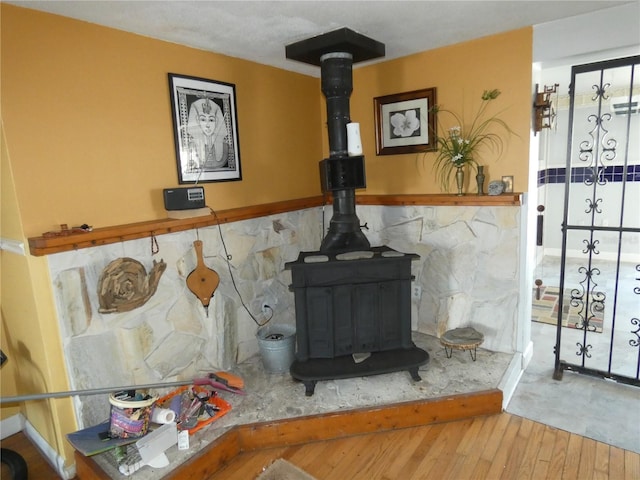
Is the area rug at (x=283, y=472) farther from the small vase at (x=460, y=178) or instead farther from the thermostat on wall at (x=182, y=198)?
the small vase at (x=460, y=178)

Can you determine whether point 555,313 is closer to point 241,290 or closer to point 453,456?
point 453,456

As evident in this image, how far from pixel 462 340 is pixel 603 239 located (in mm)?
3721

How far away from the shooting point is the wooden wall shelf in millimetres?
1806

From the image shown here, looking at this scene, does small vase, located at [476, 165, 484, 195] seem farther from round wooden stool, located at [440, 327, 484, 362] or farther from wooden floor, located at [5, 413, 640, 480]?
wooden floor, located at [5, 413, 640, 480]

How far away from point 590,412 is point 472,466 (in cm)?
86

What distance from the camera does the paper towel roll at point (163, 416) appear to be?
1988 millimetres

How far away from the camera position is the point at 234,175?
8.62ft

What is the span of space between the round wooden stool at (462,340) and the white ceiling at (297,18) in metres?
1.84

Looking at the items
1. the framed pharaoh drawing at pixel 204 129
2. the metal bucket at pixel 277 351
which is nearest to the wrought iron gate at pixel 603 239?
the metal bucket at pixel 277 351

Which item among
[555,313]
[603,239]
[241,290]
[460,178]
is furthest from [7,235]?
[603,239]

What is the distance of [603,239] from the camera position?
5.08 m

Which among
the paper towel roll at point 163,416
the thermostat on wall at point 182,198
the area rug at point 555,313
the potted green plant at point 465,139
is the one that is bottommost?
the area rug at point 555,313

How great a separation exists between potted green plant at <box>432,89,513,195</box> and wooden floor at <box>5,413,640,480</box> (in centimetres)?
144

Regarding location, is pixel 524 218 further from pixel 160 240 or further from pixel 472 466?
pixel 160 240
